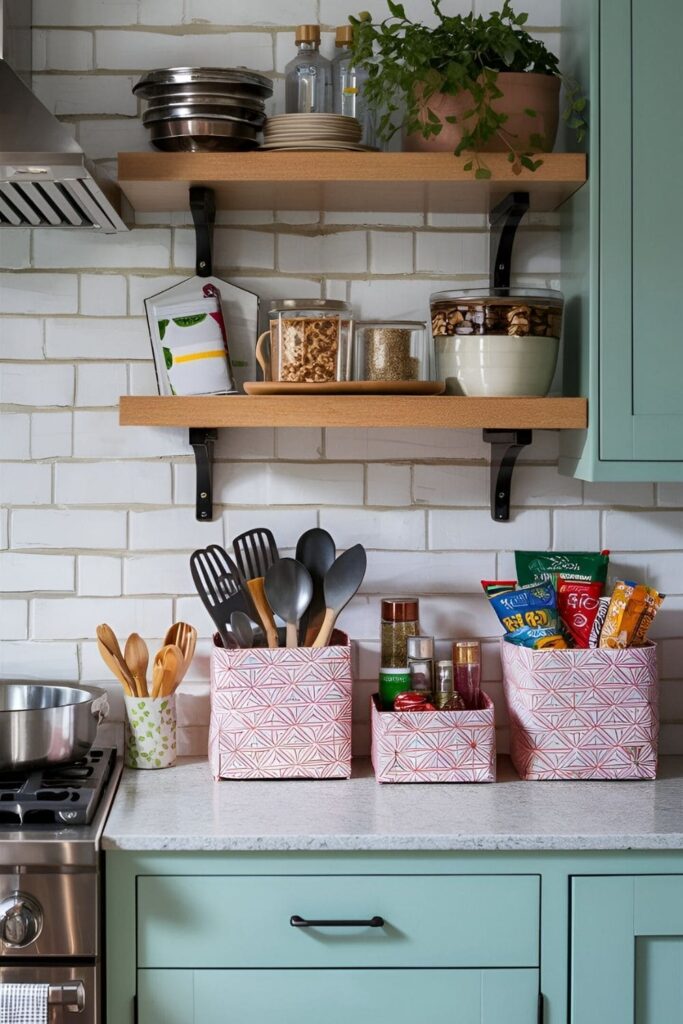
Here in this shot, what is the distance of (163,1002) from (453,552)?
3.16ft

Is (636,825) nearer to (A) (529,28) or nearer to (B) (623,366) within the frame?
(B) (623,366)

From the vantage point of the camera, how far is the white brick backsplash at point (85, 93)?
6.96ft

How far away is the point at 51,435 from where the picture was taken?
2148 millimetres

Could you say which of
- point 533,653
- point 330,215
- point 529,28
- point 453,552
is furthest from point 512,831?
point 529,28

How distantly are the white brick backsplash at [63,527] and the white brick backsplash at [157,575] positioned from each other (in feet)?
0.24

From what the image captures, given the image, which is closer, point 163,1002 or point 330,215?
point 163,1002

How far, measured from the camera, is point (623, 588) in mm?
1965

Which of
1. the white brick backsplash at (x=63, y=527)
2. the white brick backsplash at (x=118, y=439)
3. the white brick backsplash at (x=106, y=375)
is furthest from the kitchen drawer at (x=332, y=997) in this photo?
the white brick backsplash at (x=106, y=375)

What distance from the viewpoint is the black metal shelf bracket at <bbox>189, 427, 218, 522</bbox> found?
6.76 ft

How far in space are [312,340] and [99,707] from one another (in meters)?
0.73

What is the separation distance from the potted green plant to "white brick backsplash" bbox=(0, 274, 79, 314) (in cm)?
68

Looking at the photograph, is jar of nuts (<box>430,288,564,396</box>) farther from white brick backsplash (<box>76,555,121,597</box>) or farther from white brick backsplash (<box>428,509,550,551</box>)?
white brick backsplash (<box>76,555,121,597</box>)

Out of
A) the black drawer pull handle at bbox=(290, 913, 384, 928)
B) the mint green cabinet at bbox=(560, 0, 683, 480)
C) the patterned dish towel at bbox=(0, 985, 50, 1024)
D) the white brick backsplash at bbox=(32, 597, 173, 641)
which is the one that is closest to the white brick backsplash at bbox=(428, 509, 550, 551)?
the mint green cabinet at bbox=(560, 0, 683, 480)

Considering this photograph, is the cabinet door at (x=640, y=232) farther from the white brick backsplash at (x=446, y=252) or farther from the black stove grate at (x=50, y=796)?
the black stove grate at (x=50, y=796)
